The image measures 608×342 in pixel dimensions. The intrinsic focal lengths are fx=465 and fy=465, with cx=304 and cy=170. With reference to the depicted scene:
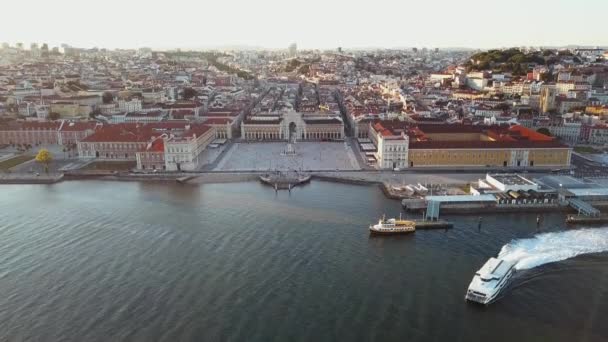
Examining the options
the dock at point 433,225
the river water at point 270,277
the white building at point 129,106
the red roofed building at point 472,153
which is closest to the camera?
the river water at point 270,277

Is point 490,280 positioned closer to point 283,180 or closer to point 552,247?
point 552,247

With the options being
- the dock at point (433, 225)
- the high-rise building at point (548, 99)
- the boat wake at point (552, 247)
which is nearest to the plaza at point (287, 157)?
the dock at point (433, 225)

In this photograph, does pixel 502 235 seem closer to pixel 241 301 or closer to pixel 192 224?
pixel 241 301

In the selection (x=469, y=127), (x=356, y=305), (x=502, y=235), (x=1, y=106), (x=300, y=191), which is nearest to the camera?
(x=356, y=305)

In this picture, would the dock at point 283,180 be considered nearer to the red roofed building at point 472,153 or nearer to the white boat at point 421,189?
the red roofed building at point 472,153

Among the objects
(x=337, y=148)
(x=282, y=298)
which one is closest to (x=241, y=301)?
(x=282, y=298)

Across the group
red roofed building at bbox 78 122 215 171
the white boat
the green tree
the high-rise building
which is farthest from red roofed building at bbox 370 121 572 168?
the high-rise building
